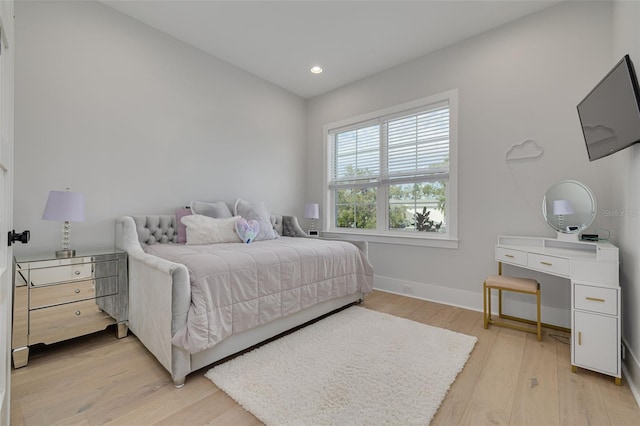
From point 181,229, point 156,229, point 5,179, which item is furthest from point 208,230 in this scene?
point 5,179

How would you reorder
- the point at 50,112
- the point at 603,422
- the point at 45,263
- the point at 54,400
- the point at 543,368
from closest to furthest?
the point at 603,422
the point at 54,400
the point at 543,368
the point at 45,263
the point at 50,112

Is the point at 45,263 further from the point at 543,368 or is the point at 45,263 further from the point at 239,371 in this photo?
the point at 543,368

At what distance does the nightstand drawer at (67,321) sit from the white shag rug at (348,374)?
1146mm

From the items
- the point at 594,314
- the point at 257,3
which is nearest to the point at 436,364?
the point at 594,314

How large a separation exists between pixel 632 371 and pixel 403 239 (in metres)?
2.10

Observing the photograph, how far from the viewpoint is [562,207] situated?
2.42 m

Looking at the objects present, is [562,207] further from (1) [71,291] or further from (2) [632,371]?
(1) [71,291]

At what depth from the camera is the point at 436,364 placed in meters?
1.87

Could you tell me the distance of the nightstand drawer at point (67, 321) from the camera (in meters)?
1.94

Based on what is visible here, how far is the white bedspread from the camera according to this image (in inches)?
67.6

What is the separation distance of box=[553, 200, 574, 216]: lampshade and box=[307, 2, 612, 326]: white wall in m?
0.15

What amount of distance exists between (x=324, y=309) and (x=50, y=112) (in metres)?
2.89

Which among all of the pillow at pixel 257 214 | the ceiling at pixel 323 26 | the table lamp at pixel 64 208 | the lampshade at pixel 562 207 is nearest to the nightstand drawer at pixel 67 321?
the table lamp at pixel 64 208

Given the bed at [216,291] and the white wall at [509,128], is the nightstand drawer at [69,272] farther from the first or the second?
the white wall at [509,128]
